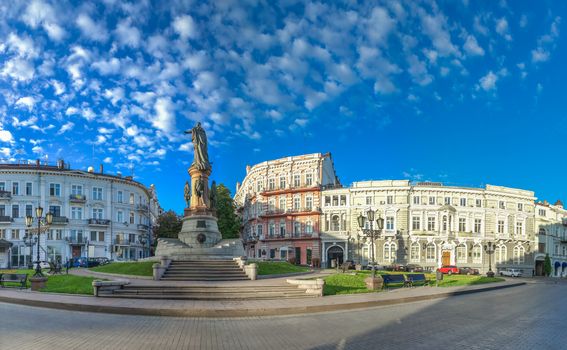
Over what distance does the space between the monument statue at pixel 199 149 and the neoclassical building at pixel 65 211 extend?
31.9 metres

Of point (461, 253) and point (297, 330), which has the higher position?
point (297, 330)

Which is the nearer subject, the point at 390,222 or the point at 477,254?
the point at 390,222

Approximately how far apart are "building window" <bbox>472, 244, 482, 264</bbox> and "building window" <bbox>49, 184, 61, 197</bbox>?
197ft

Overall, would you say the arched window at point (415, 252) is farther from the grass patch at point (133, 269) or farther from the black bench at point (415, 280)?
the grass patch at point (133, 269)

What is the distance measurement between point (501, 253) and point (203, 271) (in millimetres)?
50946

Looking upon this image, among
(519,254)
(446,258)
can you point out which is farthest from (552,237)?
(446,258)

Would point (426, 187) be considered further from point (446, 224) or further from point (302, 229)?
point (302, 229)

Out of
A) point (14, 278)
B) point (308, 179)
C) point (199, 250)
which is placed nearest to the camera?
point (14, 278)

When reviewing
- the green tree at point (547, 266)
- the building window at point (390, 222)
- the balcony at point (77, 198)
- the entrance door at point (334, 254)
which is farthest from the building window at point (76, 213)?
the green tree at point (547, 266)

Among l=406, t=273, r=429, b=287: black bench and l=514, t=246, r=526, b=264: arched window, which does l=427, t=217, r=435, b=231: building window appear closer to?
l=514, t=246, r=526, b=264: arched window

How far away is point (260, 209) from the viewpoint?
212ft

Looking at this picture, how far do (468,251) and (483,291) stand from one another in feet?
111

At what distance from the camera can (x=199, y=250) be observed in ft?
91.3

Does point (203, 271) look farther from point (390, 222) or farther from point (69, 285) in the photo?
point (390, 222)
